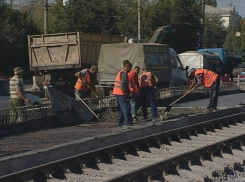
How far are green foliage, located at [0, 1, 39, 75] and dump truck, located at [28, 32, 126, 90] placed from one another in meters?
16.4

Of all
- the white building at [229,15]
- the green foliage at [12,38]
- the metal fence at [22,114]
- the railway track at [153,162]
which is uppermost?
the white building at [229,15]

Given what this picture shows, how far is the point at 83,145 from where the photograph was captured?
10.4 m

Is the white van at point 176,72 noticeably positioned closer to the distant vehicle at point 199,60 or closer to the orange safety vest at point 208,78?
the distant vehicle at point 199,60

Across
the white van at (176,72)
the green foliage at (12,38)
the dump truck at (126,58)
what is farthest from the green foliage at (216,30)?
the dump truck at (126,58)

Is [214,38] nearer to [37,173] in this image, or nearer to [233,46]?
[233,46]

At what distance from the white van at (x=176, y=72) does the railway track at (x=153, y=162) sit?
44.0ft

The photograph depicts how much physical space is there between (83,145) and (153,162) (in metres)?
1.42

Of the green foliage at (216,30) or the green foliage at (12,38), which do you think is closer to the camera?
the green foliage at (12,38)

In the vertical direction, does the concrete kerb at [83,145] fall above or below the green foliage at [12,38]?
below

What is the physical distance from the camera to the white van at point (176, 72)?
26.4 metres

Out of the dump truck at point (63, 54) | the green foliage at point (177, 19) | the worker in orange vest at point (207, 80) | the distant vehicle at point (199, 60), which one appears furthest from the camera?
the green foliage at point (177, 19)

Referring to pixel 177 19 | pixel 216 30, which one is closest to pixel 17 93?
pixel 177 19

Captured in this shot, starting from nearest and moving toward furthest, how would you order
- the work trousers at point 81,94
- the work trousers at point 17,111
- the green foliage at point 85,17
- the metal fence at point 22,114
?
the metal fence at point 22,114, the work trousers at point 17,111, the work trousers at point 81,94, the green foliage at point 85,17

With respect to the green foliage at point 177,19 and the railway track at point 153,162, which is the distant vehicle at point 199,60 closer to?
the green foliage at point 177,19
